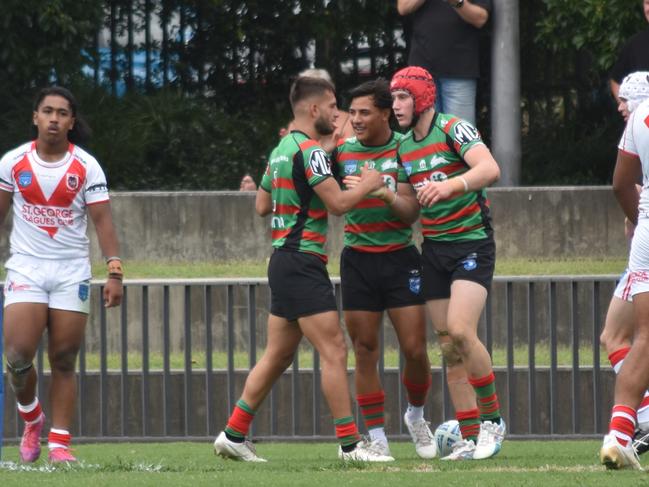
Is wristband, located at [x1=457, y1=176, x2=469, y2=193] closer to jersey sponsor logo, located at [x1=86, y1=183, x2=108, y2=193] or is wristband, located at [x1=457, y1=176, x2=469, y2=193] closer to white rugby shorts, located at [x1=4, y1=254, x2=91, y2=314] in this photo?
jersey sponsor logo, located at [x1=86, y1=183, x2=108, y2=193]

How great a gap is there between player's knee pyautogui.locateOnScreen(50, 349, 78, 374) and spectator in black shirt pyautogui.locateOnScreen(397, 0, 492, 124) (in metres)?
5.85

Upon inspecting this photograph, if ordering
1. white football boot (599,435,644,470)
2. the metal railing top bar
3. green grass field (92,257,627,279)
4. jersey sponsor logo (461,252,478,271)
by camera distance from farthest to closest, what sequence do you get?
1. green grass field (92,257,627,279)
2. the metal railing top bar
3. jersey sponsor logo (461,252,478,271)
4. white football boot (599,435,644,470)

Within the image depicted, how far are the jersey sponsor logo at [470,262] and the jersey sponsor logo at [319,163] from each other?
92 centimetres

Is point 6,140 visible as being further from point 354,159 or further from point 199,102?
point 354,159

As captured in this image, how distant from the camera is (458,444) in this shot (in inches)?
404

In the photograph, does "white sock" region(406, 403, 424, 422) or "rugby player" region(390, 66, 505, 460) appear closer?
"rugby player" region(390, 66, 505, 460)

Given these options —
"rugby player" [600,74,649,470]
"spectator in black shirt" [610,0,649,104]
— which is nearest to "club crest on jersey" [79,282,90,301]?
"rugby player" [600,74,649,470]

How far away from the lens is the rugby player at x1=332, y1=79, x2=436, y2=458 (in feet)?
34.0

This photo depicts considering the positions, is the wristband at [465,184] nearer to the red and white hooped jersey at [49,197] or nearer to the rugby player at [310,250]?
the rugby player at [310,250]

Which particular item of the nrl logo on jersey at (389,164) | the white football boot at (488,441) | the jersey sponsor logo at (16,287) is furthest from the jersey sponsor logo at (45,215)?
the white football boot at (488,441)

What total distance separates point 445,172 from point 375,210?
18.8 inches

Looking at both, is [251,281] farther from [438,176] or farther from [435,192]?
[435,192]

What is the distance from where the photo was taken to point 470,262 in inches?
399

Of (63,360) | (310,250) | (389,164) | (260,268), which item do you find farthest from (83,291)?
(260,268)
